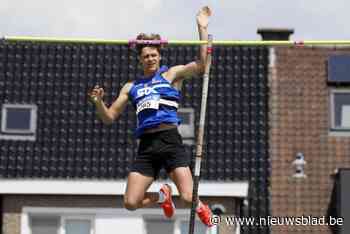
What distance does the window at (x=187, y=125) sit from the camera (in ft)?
71.9

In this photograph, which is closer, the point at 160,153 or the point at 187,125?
the point at 160,153

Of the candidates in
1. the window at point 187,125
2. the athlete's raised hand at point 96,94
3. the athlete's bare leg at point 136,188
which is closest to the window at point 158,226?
the window at point 187,125

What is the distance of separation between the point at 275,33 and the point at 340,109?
1.66 m

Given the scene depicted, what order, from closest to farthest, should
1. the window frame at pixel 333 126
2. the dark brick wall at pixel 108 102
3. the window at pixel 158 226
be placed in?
1. the window at pixel 158 226
2. the dark brick wall at pixel 108 102
3. the window frame at pixel 333 126

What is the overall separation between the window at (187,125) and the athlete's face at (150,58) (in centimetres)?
1131

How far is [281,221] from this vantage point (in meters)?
21.2

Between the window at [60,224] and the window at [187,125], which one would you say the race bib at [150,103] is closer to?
the window at [60,224]

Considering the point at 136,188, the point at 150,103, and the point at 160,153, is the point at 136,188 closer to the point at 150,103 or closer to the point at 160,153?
the point at 160,153

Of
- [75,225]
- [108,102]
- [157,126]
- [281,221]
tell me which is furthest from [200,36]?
[108,102]

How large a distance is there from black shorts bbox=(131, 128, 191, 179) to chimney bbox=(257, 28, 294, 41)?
38.8 ft

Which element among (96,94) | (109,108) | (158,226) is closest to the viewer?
(96,94)

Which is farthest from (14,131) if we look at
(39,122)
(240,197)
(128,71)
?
(240,197)

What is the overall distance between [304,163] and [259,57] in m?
1.93

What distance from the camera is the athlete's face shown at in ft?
34.2
